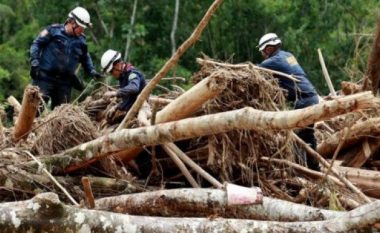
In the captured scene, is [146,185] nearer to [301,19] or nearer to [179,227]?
[179,227]

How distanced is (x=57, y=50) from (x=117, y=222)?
4.93 meters

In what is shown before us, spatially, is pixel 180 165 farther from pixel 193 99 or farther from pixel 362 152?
pixel 362 152

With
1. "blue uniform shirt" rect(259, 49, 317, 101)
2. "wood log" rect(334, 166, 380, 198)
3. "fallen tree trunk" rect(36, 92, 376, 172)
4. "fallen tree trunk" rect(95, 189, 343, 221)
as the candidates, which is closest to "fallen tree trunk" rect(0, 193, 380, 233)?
"fallen tree trunk" rect(36, 92, 376, 172)

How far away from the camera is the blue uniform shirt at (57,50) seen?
982 cm

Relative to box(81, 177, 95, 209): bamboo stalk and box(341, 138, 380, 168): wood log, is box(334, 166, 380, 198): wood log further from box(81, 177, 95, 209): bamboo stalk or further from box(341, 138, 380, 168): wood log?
box(81, 177, 95, 209): bamboo stalk

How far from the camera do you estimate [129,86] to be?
26.5 feet

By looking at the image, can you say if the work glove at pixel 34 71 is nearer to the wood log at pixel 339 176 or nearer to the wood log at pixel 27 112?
the wood log at pixel 27 112

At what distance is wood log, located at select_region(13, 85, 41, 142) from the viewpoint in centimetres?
688

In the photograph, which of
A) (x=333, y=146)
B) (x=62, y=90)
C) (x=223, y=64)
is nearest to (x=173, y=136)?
(x=223, y=64)

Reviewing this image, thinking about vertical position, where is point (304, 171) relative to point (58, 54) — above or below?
below

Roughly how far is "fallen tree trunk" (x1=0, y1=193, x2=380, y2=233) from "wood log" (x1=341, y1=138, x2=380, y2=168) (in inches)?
112

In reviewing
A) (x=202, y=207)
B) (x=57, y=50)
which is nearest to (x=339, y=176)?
(x=202, y=207)

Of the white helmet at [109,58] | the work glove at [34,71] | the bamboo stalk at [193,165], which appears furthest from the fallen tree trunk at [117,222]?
the work glove at [34,71]

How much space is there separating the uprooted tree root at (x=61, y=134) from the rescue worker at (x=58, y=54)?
2.60m
